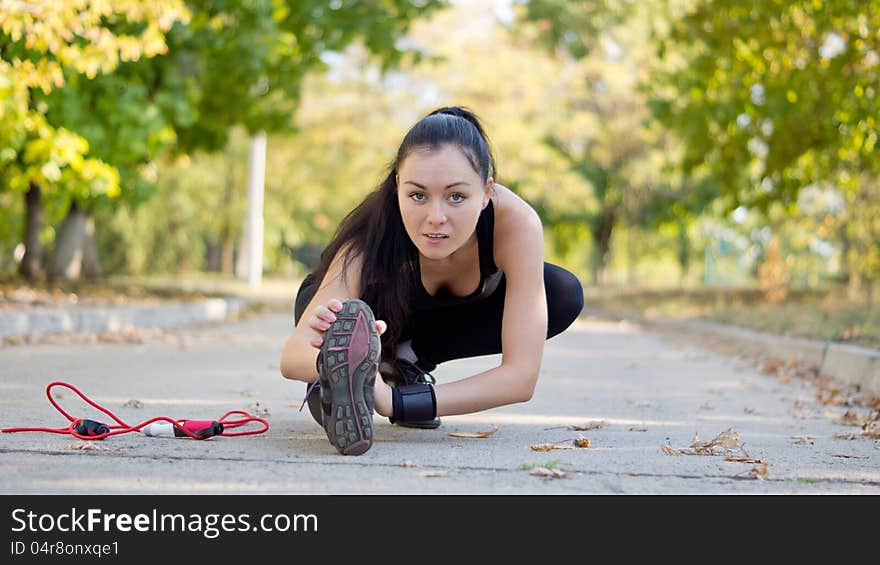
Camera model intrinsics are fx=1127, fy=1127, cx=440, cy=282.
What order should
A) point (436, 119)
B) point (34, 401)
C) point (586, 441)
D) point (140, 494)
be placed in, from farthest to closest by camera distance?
1. point (34, 401)
2. point (586, 441)
3. point (436, 119)
4. point (140, 494)

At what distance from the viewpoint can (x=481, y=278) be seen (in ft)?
15.8

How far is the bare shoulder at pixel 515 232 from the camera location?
14.8ft

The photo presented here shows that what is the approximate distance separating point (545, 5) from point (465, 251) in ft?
104

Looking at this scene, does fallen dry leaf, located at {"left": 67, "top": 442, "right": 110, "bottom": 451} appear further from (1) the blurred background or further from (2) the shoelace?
(1) the blurred background

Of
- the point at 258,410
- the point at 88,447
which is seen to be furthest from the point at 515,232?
the point at 258,410

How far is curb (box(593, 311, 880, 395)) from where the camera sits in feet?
23.6

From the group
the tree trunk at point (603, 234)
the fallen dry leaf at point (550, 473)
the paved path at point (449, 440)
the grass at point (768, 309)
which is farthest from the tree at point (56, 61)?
the tree trunk at point (603, 234)

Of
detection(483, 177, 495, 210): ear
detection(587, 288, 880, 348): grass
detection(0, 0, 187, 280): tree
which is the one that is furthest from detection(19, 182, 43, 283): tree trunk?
detection(483, 177, 495, 210): ear

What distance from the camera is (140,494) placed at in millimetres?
3297

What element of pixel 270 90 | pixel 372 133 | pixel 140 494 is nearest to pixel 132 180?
pixel 270 90

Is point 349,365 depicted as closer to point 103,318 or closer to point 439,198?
point 439,198

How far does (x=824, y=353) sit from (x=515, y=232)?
489cm
